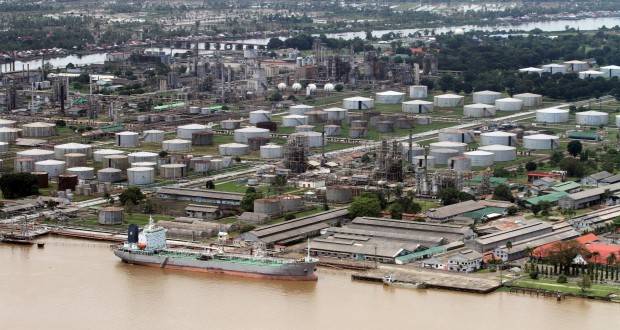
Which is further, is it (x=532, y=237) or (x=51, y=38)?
(x=51, y=38)

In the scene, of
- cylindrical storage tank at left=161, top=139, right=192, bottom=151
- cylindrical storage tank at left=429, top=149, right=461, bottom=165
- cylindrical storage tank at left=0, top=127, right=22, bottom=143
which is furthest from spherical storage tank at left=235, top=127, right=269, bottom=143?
cylindrical storage tank at left=0, top=127, right=22, bottom=143

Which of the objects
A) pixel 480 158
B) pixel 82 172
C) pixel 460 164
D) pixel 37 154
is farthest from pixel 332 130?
pixel 82 172

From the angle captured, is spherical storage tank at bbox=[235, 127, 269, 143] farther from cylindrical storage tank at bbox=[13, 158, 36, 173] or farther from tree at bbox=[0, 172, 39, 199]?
tree at bbox=[0, 172, 39, 199]

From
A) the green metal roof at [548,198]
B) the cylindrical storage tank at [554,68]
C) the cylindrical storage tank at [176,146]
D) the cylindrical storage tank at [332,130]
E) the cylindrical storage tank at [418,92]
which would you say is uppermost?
the cylindrical storage tank at [554,68]

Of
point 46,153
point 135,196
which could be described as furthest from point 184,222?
point 46,153

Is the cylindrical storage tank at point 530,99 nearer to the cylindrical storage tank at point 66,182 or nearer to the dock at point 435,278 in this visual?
the cylindrical storage tank at point 66,182

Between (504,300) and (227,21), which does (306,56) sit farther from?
(504,300)

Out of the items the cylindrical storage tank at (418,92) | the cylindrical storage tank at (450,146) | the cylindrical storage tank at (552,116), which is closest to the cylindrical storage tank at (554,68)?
the cylindrical storage tank at (418,92)
